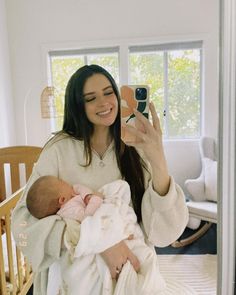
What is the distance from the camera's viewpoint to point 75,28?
4.78ft

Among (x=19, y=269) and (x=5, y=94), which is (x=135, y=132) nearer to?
(x=19, y=269)

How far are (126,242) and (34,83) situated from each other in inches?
46.1

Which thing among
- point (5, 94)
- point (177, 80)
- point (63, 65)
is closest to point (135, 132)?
point (177, 80)

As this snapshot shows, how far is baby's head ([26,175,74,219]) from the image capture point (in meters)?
0.52

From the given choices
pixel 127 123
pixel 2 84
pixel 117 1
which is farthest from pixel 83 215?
pixel 117 1

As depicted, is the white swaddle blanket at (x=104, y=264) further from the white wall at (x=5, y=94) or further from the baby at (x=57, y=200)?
the white wall at (x=5, y=94)

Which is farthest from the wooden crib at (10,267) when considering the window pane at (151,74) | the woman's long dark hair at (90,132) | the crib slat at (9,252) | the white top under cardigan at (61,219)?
the window pane at (151,74)

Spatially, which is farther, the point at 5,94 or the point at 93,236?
the point at 5,94

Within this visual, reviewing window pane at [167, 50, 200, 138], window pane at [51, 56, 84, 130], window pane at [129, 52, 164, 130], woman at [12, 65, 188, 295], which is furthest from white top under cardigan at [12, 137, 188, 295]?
window pane at [51, 56, 84, 130]

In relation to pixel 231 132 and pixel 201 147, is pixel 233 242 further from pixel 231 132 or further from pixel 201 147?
pixel 201 147

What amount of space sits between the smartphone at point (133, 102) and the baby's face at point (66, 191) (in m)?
0.17

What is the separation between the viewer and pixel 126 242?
1.73 ft

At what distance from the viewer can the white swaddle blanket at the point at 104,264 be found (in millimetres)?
489

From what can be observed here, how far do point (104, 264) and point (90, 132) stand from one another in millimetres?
256
